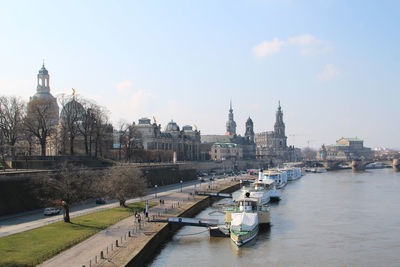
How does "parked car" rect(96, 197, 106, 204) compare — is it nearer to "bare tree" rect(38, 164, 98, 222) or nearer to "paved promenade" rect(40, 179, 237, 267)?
"bare tree" rect(38, 164, 98, 222)

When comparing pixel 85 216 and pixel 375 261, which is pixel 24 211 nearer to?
pixel 85 216

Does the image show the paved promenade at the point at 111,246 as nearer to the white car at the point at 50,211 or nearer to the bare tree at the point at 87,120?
the white car at the point at 50,211

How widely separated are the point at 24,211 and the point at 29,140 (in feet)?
98.5

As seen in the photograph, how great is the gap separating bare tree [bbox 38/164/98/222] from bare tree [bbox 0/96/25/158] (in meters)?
18.2

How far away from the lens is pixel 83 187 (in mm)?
54500

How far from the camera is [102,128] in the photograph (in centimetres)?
10031

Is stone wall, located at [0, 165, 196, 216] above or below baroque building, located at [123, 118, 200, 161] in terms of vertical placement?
below

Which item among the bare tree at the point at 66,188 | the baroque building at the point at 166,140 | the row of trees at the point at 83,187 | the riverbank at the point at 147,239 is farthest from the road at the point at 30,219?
the baroque building at the point at 166,140

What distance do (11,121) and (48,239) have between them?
45.3 meters

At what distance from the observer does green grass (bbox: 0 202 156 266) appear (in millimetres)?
31223

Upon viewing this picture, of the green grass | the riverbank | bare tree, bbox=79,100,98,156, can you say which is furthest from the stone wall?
bare tree, bbox=79,100,98,156

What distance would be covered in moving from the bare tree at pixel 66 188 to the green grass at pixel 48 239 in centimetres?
228

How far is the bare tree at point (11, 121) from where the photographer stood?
73.8 metres

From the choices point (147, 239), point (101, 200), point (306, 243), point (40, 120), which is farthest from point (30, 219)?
point (40, 120)
